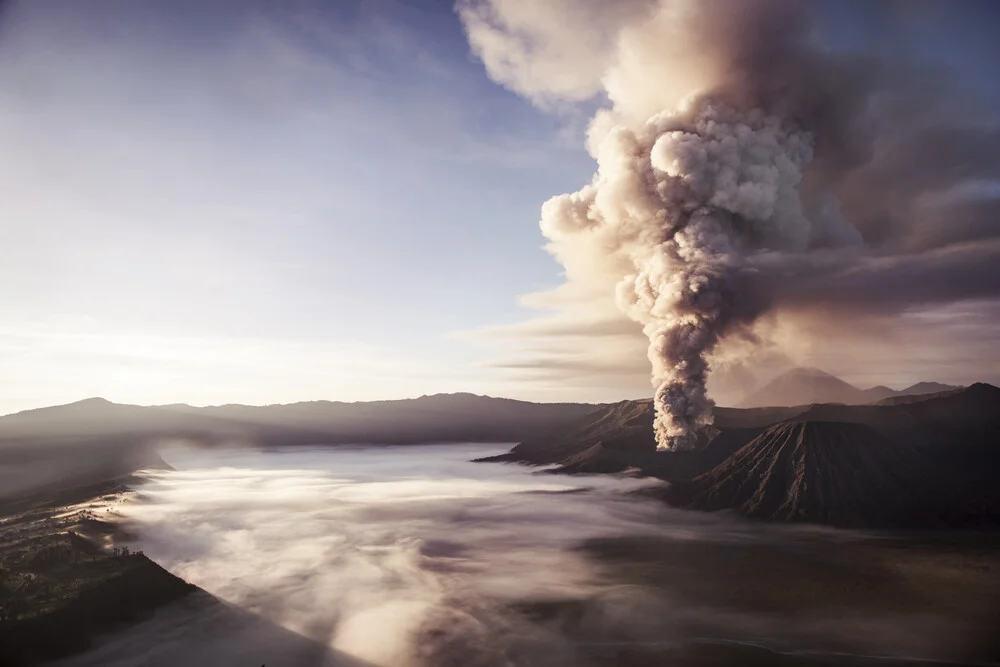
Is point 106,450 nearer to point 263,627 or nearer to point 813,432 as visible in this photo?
point 263,627

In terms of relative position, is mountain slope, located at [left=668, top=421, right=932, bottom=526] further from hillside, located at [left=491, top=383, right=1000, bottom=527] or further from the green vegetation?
the green vegetation

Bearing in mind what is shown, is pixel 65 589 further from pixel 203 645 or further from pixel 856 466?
pixel 856 466

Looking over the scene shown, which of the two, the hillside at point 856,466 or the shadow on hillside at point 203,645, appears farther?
the hillside at point 856,466

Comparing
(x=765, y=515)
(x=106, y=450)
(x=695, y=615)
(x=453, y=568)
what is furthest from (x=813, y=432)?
(x=106, y=450)

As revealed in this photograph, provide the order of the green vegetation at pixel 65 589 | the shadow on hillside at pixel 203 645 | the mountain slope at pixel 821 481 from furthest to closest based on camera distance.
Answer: the mountain slope at pixel 821 481
the shadow on hillside at pixel 203 645
the green vegetation at pixel 65 589

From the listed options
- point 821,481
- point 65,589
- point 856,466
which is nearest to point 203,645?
point 65,589

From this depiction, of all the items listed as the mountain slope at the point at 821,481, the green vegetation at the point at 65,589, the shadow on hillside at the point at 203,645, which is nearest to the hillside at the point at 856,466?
the mountain slope at the point at 821,481

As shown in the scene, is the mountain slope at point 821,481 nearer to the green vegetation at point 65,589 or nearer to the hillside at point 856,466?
the hillside at point 856,466

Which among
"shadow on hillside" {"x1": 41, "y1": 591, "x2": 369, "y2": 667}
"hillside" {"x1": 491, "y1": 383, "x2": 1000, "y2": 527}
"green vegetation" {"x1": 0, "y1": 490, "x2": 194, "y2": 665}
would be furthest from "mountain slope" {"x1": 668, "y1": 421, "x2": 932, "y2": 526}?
"green vegetation" {"x1": 0, "y1": 490, "x2": 194, "y2": 665}
